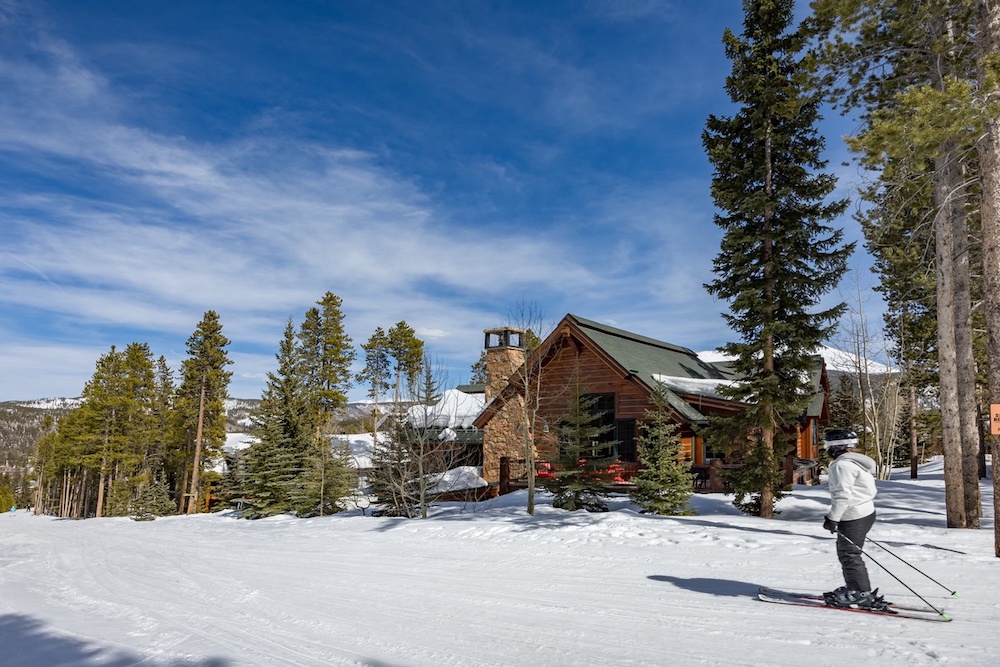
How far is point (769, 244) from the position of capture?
15.0m

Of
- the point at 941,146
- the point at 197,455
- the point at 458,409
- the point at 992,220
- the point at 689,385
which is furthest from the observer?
the point at 197,455

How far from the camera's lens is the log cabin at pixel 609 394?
861 inches

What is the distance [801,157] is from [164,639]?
16028 millimetres

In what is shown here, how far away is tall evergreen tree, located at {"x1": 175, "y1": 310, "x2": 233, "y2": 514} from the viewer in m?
43.7

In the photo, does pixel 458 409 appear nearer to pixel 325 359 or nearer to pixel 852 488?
pixel 325 359

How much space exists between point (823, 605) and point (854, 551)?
67cm

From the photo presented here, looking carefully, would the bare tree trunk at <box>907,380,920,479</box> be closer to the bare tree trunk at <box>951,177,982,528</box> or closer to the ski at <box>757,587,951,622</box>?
the bare tree trunk at <box>951,177,982,528</box>

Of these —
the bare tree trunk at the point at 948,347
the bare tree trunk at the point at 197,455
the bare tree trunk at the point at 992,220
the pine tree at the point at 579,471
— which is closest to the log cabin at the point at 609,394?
the pine tree at the point at 579,471

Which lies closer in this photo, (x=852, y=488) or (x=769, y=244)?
(x=852, y=488)

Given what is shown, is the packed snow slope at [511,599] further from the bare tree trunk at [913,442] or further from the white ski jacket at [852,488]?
the bare tree trunk at [913,442]

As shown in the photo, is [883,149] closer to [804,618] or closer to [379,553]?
[804,618]

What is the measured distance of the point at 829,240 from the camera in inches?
584

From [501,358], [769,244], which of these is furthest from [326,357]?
[769,244]

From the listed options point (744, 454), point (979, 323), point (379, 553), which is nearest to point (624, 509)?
point (744, 454)
